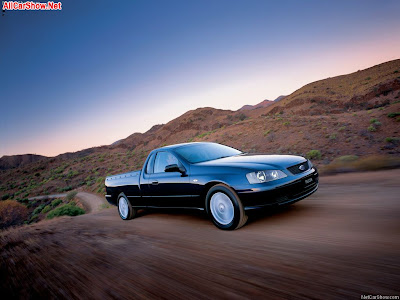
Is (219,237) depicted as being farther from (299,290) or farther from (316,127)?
(316,127)

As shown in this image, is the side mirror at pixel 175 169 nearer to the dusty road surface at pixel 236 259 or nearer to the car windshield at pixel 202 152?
the car windshield at pixel 202 152

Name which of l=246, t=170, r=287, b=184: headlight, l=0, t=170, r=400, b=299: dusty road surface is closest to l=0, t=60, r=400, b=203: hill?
l=0, t=170, r=400, b=299: dusty road surface

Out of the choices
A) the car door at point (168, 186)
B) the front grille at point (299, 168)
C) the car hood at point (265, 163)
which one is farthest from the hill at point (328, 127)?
the car door at point (168, 186)

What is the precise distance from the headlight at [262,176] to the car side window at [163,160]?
187cm

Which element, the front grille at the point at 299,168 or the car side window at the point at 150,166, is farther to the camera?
the car side window at the point at 150,166

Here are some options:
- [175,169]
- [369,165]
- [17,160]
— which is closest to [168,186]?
[175,169]

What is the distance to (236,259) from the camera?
295cm

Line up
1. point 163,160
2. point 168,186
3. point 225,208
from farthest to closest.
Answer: point 163,160, point 168,186, point 225,208

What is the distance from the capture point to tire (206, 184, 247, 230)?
13.1 feet

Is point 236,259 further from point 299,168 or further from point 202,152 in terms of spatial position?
point 202,152

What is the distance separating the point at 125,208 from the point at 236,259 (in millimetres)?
4525

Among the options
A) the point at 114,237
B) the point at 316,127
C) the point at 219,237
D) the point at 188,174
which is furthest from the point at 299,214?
the point at 316,127

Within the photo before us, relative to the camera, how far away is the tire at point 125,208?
21.7 feet

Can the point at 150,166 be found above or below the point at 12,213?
above
